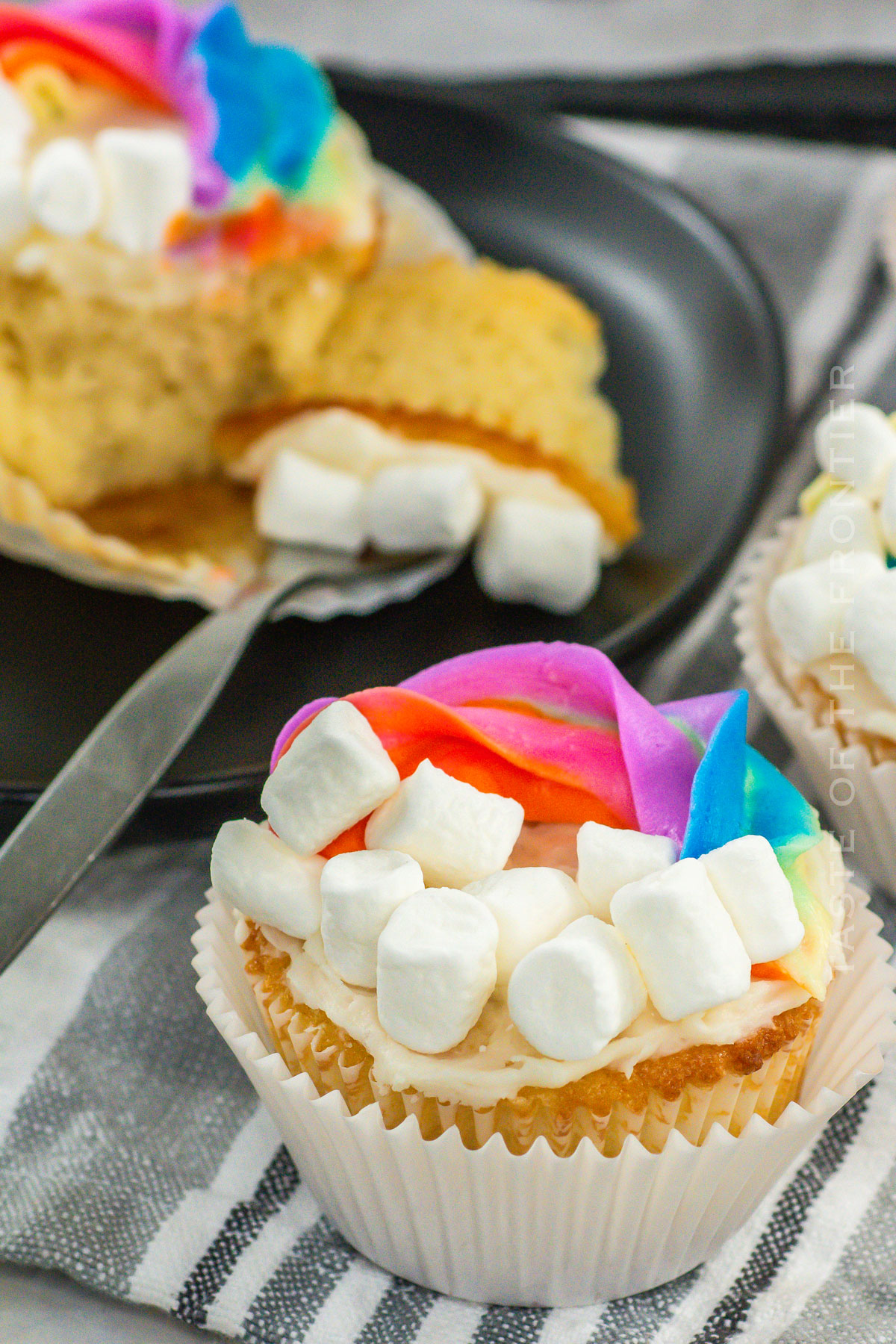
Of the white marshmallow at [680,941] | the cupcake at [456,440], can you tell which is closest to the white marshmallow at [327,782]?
the white marshmallow at [680,941]

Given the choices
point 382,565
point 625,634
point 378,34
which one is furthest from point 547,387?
point 378,34

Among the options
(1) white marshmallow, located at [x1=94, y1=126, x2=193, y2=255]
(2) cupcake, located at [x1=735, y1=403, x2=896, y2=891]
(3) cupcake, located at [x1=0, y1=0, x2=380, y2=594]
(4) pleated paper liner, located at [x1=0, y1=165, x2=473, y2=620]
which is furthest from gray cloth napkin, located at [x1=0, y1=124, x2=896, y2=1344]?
(1) white marshmallow, located at [x1=94, y1=126, x2=193, y2=255]

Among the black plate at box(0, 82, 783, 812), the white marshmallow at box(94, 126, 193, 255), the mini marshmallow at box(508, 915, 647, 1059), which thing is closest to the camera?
the mini marshmallow at box(508, 915, 647, 1059)

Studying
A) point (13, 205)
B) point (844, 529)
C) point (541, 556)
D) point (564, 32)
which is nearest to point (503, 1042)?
point (844, 529)

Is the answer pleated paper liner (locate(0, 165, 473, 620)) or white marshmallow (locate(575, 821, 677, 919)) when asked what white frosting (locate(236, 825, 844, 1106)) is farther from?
pleated paper liner (locate(0, 165, 473, 620))

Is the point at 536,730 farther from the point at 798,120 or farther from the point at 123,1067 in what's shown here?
the point at 798,120

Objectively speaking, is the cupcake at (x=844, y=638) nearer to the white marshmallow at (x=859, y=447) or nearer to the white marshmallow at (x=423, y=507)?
the white marshmallow at (x=859, y=447)
